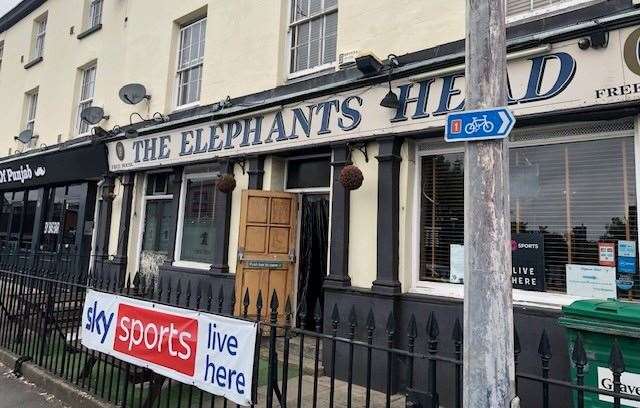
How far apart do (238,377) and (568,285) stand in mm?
3278

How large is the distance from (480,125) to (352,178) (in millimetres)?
3564

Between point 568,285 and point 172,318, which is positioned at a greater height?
point 568,285

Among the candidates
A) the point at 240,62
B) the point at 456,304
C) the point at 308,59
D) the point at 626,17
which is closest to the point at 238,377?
the point at 456,304

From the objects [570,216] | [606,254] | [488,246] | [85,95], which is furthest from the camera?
[85,95]

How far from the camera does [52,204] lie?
12.9 m

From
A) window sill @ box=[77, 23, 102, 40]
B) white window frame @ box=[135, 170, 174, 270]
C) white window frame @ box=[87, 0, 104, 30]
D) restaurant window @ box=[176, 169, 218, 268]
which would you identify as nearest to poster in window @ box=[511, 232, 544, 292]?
restaurant window @ box=[176, 169, 218, 268]

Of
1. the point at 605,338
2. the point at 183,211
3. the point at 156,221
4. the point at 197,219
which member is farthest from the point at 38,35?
the point at 605,338

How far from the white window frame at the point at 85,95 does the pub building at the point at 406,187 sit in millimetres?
5012

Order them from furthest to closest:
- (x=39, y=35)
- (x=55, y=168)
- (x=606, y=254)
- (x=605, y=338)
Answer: (x=39, y=35), (x=55, y=168), (x=606, y=254), (x=605, y=338)

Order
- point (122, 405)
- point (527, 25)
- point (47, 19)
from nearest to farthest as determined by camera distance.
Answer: point (122, 405) < point (527, 25) < point (47, 19)

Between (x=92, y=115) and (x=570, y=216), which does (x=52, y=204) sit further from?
(x=570, y=216)

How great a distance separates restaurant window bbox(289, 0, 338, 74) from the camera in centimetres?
703

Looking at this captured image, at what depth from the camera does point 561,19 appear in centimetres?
469

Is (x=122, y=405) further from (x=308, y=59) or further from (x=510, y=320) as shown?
(x=308, y=59)
